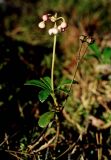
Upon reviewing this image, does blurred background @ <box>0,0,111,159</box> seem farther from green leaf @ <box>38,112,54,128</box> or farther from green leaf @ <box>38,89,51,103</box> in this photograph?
green leaf @ <box>38,89,51,103</box>

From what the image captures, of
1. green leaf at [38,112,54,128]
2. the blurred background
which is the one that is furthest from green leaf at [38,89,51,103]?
the blurred background

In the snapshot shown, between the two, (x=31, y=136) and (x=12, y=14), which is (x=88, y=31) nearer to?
(x=12, y=14)

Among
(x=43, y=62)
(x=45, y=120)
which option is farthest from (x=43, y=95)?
(x=43, y=62)

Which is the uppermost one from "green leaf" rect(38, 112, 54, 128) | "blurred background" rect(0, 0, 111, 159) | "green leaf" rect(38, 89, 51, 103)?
"blurred background" rect(0, 0, 111, 159)

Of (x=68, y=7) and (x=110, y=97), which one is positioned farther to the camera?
(x=68, y=7)

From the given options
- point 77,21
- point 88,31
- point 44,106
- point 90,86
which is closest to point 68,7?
point 77,21

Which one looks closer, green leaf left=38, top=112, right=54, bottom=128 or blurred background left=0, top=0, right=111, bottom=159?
green leaf left=38, top=112, right=54, bottom=128

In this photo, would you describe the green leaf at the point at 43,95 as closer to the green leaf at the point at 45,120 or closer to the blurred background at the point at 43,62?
the green leaf at the point at 45,120

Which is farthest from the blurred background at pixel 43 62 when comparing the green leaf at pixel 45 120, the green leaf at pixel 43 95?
the green leaf at pixel 43 95

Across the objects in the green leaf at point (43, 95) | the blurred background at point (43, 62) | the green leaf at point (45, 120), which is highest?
the blurred background at point (43, 62)
